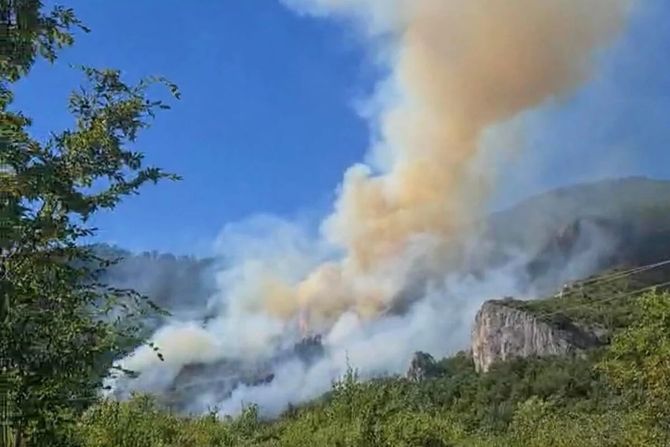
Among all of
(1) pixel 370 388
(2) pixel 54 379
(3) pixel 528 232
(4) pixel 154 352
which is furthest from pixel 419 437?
(3) pixel 528 232

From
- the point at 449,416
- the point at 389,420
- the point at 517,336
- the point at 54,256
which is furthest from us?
the point at 517,336

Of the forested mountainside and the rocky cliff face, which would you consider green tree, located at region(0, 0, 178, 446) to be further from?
the rocky cliff face

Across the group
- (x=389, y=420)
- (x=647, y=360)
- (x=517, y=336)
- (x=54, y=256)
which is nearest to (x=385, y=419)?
(x=389, y=420)

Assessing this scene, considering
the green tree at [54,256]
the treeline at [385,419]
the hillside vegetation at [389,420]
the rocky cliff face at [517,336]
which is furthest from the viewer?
the rocky cliff face at [517,336]

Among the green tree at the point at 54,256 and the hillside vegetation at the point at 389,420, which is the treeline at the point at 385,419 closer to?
the hillside vegetation at the point at 389,420

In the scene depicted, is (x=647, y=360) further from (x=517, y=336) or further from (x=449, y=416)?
(x=517, y=336)

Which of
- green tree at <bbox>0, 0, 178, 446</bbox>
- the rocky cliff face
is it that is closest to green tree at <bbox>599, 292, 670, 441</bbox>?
green tree at <bbox>0, 0, 178, 446</bbox>

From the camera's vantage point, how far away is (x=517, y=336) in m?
99.4

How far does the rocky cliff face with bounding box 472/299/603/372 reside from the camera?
84.6 metres

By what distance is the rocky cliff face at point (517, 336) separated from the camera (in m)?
84.6

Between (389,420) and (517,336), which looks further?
(517,336)

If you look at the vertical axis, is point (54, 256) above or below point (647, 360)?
below

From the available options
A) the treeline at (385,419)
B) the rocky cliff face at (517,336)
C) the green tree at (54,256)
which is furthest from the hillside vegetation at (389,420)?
the rocky cliff face at (517,336)

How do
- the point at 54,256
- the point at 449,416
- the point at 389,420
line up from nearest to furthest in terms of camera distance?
1. the point at 54,256
2. the point at 389,420
3. the point at 449,416
